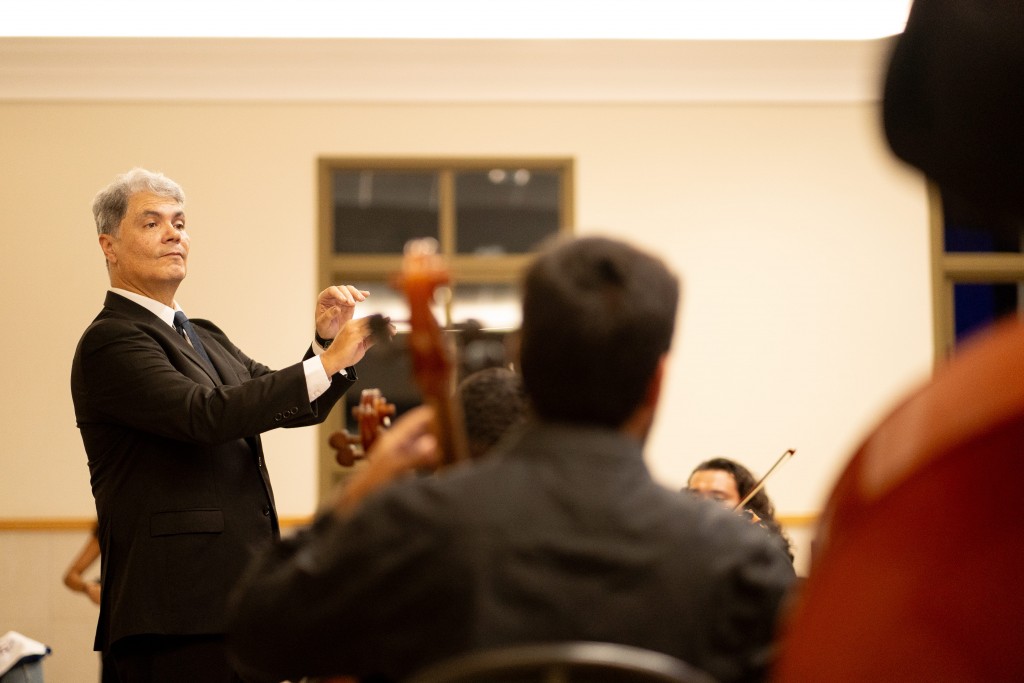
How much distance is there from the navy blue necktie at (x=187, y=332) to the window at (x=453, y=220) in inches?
111

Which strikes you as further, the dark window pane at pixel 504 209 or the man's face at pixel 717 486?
the dark window pane at pixel 504 209

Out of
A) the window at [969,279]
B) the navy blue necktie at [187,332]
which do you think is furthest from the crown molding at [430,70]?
the navy blue necktie at [187,332]

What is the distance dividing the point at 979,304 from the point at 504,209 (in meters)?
2.36

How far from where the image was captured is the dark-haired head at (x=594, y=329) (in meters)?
1.14

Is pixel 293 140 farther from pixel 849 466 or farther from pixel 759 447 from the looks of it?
pixel 849 466

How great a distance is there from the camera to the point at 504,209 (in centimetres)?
552

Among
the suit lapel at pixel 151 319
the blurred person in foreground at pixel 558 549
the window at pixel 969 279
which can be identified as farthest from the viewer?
the window at pixel 969 279

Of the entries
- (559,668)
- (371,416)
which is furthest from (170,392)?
(559,668)

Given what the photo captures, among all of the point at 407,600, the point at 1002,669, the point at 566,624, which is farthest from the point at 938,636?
the point at 407,600

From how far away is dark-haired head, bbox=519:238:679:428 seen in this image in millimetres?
1142

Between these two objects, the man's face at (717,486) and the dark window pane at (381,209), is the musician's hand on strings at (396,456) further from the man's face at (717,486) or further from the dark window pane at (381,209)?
the dark window pane at (381,209)

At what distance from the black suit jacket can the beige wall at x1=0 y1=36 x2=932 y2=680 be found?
2783 millimetres

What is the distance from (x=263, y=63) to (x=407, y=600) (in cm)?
455

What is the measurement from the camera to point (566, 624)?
107 centimetres
